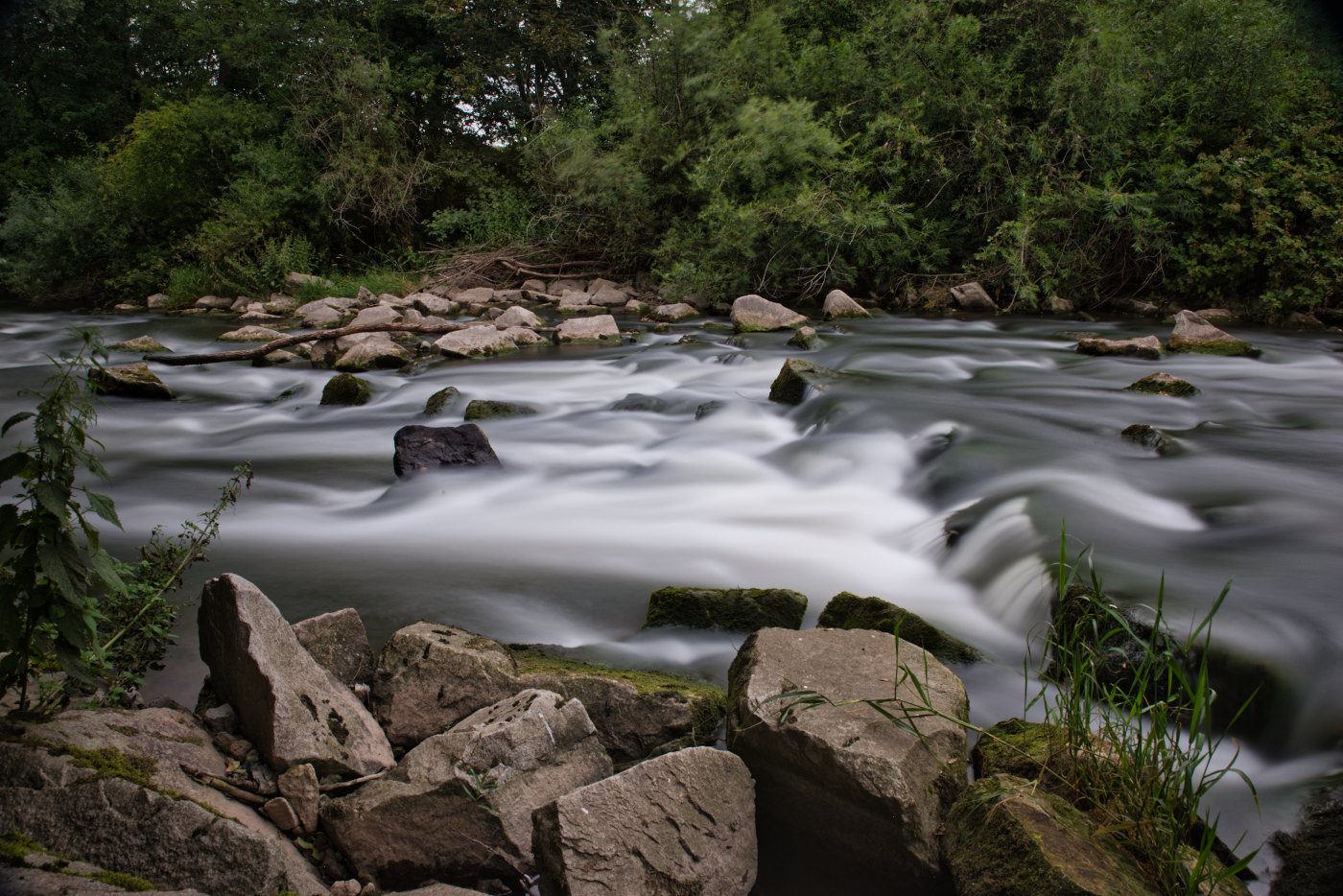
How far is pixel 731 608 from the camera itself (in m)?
3.34

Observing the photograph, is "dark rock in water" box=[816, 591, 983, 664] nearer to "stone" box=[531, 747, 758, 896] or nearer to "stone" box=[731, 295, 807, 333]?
"stone" box=[531, 747, 758, 896]

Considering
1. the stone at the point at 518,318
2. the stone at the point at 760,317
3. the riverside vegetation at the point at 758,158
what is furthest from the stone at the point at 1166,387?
the stone at the point at 518,318

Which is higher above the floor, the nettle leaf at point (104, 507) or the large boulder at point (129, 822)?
the nettle leaf at point (104, 507)

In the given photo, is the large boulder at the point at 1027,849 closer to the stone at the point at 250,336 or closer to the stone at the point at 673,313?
the stone at the point at 673,313

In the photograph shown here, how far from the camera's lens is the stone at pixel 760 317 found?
1166cm

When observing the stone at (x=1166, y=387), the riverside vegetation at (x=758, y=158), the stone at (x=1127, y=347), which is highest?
the riverside vegetation at (x=758, y=158)

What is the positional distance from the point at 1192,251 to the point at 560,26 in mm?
17421

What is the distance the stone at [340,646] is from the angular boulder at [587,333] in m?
8.94

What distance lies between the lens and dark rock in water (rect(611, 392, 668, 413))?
763cm

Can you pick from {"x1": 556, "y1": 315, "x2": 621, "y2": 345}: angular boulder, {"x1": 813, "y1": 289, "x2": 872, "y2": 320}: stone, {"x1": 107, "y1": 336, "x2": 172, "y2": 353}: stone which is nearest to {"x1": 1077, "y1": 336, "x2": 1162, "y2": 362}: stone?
Result: {"x1": 813, "y1": 289, "x2": 872, "y2": 320}: stone

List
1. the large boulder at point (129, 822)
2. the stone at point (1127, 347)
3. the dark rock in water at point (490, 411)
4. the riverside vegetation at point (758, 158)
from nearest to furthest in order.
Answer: the large boulder at point (129, 822), the dark rock in water at point (490, 411), the stone at point (1127, 347), the riverside vegetation at point (758, 158)

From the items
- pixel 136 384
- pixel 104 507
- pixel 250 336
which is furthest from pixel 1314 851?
pixel 250 336

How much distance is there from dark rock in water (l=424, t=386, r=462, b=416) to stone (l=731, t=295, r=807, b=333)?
512cm

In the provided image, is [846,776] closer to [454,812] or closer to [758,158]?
[454,812]
